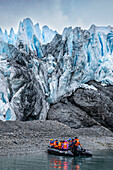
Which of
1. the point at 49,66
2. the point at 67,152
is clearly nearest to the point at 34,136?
the point at 67,152

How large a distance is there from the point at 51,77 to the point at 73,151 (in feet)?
63.4

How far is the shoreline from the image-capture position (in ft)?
50.1

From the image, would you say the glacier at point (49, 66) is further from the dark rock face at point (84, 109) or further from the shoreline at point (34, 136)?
the shoreline at point (34, 136)

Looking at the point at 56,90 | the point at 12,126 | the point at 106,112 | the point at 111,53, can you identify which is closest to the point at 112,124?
the point at 106,112

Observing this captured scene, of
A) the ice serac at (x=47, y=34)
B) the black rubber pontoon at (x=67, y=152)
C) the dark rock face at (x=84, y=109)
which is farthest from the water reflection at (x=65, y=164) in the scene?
the ice serac at (x=47, y=34)

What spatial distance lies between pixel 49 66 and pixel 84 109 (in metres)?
8.64

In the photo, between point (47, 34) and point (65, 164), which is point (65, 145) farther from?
point (47, 34)

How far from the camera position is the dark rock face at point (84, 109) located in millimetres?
31266

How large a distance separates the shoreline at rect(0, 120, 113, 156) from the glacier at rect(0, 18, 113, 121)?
321cm

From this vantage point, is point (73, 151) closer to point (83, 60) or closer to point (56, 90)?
point (56, 90)

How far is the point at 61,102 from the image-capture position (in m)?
33.1

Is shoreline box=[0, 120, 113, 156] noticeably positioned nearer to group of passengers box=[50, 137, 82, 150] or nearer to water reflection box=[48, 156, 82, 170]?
group of passengers box=[50, 137, 82, 150]

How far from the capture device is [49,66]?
35.4 m

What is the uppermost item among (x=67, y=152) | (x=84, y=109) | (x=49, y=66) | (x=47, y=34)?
(x=47, y=34)
